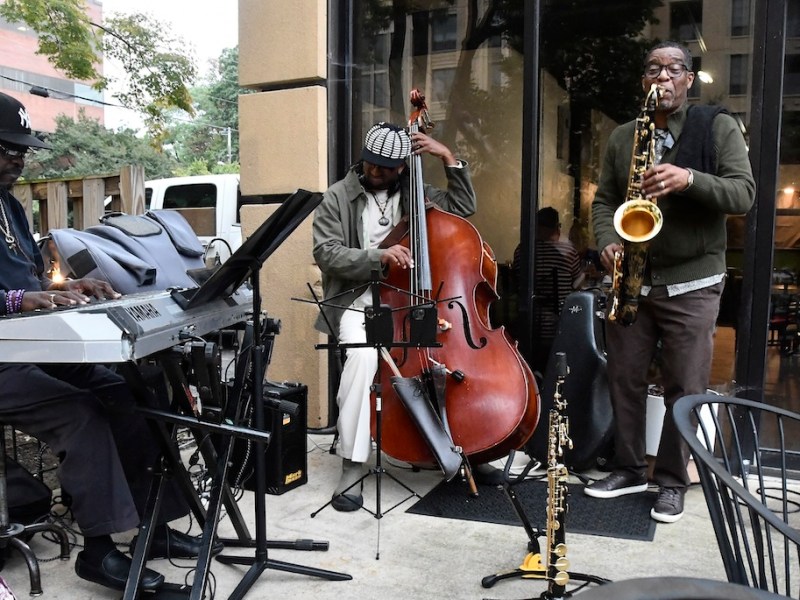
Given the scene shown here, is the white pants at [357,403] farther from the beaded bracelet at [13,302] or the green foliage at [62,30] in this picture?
the green foliage at [62,30]

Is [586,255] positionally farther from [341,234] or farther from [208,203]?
[208,203]

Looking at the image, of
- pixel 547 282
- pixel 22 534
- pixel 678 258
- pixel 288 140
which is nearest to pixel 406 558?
pixel 22 534

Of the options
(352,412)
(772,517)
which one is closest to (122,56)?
(352,412)

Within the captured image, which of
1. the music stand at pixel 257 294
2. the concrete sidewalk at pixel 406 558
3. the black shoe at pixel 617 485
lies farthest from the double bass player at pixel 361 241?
the music stand at pixel 257 294

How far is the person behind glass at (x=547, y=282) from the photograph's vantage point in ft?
13.5

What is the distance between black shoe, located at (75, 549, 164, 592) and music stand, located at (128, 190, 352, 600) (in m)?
0.30

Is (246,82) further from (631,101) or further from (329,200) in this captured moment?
(631,101)

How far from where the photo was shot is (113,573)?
2.38 metres

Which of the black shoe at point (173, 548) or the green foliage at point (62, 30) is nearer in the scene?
the black shoe at point (173, 548)

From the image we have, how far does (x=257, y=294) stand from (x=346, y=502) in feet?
4.54

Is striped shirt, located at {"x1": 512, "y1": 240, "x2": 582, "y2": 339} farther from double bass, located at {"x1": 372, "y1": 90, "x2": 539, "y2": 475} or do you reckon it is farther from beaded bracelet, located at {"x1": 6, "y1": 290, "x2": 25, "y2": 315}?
beaded bracelet, located at {"x1": 6, "y1": 290, "x2": 25, "y2": 315}

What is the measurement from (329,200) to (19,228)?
4.67 ft

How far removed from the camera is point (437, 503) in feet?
10.6

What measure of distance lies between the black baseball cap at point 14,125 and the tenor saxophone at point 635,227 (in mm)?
2383
